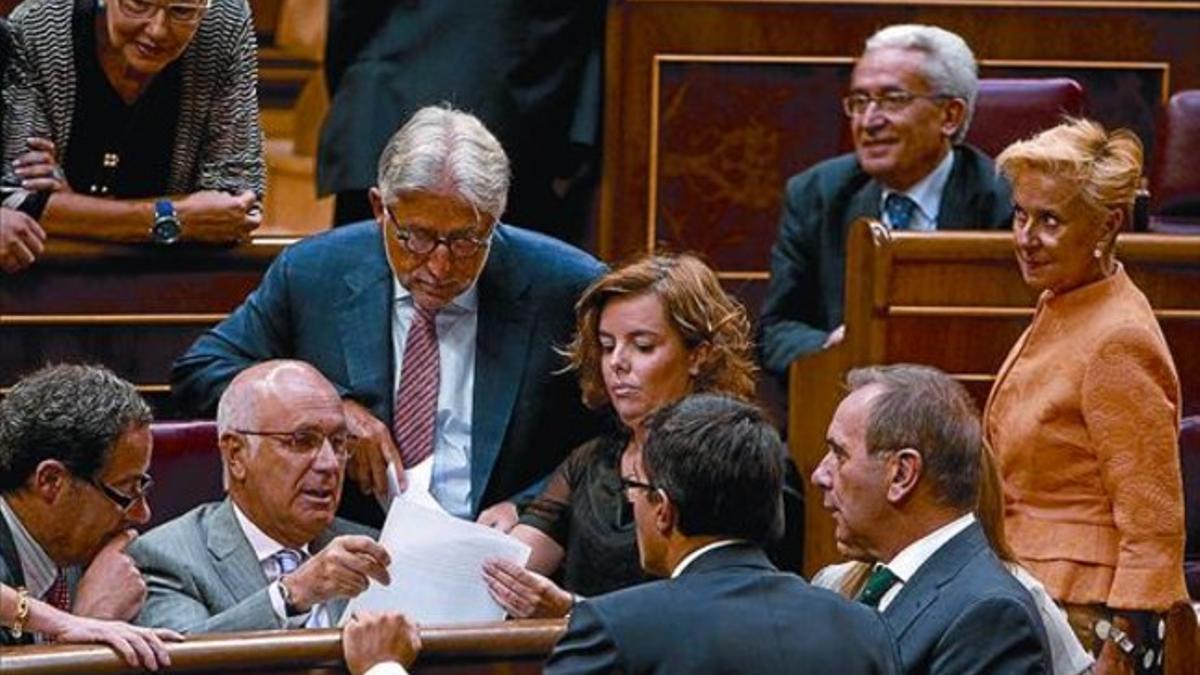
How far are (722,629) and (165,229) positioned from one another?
5.71 ft

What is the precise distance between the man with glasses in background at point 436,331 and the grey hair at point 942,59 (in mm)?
897

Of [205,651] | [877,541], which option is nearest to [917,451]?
[877,541]

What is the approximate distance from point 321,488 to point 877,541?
762 millimetres

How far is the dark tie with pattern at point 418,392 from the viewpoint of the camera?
385 cm

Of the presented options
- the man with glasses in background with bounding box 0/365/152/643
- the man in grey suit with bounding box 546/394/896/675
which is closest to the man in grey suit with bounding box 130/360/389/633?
the man with glasses in background with bounding box 0/365/152/643

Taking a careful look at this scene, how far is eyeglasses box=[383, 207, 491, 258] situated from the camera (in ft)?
12.5

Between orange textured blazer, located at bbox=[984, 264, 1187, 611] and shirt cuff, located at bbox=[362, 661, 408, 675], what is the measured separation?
3.22ft

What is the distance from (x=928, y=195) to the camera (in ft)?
14.9

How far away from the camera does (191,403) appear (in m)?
3.91

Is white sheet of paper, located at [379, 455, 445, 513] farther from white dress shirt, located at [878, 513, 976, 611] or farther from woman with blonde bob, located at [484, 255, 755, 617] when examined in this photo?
white dress shirt, located at [878, 513, 976, 611]

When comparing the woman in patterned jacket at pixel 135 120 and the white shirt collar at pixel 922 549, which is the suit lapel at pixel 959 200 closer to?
the woman in patterned jacket at pixel 135 120

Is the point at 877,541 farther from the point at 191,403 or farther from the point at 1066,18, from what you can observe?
the point at 1066,18

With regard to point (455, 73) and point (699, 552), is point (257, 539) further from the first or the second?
point (455, 73)

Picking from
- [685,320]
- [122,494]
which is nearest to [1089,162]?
[685,320]
